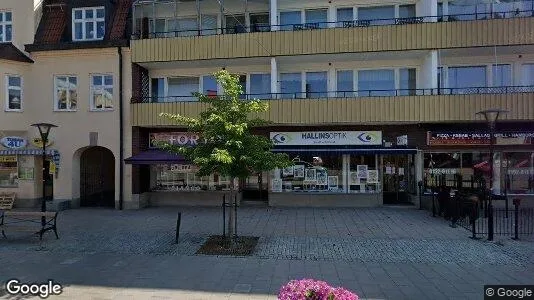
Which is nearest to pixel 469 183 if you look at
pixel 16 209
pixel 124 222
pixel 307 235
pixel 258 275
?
pixel 307 235

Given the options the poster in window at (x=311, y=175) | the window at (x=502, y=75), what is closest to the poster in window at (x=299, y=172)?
the poster in window at (x=311, y=175)

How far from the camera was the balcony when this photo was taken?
1445 centimetres

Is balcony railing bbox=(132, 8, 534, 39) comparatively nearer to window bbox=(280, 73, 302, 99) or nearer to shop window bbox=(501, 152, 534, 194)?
window bbox=(280, 73, 302, 99)

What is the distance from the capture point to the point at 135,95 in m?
16.7

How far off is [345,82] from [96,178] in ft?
43.2

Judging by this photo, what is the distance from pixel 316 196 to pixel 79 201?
10.9m

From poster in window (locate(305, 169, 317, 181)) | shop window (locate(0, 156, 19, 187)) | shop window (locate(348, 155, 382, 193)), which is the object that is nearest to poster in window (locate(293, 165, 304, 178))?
poster in window (locate(305, 169, 317, 181))

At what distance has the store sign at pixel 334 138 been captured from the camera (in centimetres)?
1602

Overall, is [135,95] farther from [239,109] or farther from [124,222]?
[239,109]

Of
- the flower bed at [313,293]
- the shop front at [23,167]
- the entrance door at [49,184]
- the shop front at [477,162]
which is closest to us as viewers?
the flower bed at [313,293]

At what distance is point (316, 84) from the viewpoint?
16922mm

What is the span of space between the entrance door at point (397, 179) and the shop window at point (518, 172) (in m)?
3.86

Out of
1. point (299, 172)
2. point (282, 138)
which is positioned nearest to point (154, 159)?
point (282, 138)

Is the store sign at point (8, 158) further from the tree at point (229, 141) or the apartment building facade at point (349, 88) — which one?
the tree at point (229, 141)
